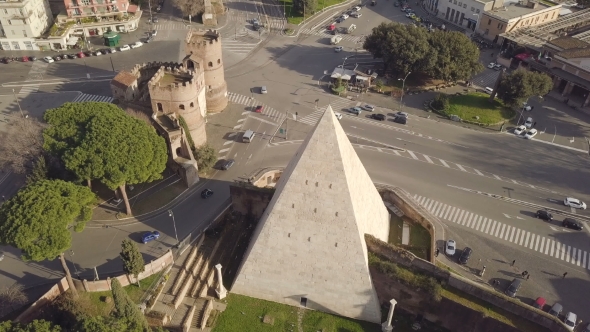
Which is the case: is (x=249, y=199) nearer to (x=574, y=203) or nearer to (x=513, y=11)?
(x=574, y=203)

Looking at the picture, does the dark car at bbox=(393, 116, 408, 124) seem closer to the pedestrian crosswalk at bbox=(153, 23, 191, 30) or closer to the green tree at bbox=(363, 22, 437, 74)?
the green tree at bbox=(363, 22, 437, 74)

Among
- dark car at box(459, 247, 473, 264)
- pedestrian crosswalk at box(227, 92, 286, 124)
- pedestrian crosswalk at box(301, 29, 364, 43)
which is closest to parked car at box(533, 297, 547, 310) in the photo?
dark car at box(459, 247, 473, 264)

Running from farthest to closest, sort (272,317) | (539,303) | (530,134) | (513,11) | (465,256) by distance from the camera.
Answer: (513,11)
(530,134)
(465,256)
(539,303)
(272,317)

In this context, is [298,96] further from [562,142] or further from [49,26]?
[49,26]

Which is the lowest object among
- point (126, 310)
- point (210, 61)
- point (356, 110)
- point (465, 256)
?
point (465, 256)

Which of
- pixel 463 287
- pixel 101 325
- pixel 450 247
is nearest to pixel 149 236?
pixel 101 325

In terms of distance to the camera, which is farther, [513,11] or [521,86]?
[513,11]

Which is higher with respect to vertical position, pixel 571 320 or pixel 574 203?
pixel 574 203
